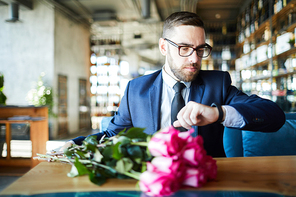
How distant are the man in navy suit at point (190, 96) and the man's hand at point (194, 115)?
0.22 feet

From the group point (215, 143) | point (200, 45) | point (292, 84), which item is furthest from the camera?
point (292, 84)

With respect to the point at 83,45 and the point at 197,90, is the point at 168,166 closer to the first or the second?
the point at 197,90

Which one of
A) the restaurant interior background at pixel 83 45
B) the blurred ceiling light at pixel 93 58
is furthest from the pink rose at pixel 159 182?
the blurred ceiling light at pixel 93 58

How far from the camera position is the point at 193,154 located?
1.78 ft

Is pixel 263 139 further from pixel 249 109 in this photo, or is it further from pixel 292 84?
pixel 292 84

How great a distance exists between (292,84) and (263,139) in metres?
3.20

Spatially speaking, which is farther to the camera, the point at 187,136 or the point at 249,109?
the point at 249,109

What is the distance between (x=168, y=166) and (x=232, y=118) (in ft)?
1.97

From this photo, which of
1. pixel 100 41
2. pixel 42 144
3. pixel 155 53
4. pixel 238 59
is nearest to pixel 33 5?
pixel 100 41

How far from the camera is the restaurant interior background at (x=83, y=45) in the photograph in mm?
5426

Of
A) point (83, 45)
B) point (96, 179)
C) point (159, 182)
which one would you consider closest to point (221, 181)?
point (159, 182)

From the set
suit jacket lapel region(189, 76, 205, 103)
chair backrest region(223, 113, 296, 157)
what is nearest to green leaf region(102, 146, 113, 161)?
suit jacket lapel region(189, 76, 205, 103)

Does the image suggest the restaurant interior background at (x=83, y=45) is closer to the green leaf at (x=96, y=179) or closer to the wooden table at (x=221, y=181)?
the wooden table at (x=221, y=181)

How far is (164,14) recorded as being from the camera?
904 cm
